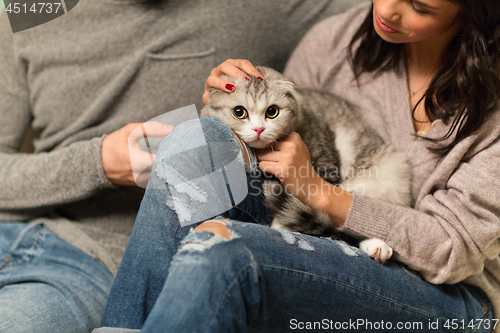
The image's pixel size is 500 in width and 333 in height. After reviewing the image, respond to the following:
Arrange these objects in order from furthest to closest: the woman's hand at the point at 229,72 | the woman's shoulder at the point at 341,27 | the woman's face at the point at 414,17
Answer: the woman's shoulder at the point at 341,27 → the woman's hand at the point at 229,72 → the woman's face at the point at 414,17

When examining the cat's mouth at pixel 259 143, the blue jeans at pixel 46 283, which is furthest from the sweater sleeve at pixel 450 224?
the blue jeans at pixel 46 283

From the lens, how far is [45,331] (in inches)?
34.2

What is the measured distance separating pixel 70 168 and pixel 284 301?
82 cm

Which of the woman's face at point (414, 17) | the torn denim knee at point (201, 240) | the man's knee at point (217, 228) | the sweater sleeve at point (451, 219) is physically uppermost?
the woman's face at point (414, 17)

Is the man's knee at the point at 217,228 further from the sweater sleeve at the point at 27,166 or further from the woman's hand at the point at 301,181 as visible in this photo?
the sweater sleeve at the point at 27,166

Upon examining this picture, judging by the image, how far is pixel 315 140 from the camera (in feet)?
3.64

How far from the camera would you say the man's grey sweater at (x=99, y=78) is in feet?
3.66

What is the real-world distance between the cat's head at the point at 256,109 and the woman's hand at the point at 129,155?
18 cm

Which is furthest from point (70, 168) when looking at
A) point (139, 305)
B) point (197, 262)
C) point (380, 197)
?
point (380, 197)

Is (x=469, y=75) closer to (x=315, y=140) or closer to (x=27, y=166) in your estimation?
(x=315, y=140)

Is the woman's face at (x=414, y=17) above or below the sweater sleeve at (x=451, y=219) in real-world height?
above

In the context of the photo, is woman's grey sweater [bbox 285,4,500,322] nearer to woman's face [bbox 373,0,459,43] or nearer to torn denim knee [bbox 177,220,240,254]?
woman's face [bbox 373,0,459,43]

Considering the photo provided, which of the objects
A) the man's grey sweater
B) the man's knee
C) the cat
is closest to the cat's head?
the cat

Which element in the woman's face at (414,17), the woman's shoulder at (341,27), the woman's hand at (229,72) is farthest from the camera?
the woman's shoulder at (341,27)
